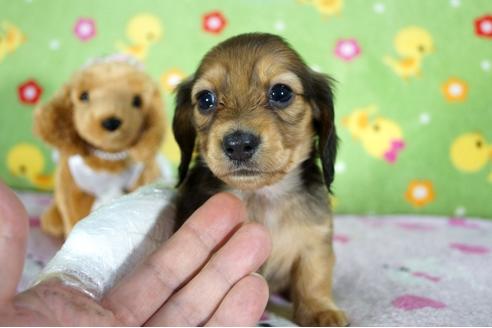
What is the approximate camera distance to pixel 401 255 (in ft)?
7.14

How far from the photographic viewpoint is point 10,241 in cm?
101

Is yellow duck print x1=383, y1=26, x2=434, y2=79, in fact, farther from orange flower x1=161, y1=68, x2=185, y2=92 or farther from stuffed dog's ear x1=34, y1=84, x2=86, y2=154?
stuffed dog's ear x1=34, y1=84, x2=86, y2=154

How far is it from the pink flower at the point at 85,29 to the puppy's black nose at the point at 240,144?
1.96m

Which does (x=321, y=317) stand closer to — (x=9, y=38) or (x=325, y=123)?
(x=325, y=123)

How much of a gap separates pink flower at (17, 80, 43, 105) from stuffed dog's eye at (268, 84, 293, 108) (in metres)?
1.94

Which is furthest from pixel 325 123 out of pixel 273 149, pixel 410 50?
pixel 410 50

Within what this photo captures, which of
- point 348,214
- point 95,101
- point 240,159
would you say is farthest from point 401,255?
point 95,101

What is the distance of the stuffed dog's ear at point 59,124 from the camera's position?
2115mm

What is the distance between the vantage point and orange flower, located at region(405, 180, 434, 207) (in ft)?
9.62

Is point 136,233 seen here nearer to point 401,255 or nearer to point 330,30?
point 401,255

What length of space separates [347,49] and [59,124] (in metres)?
1.54

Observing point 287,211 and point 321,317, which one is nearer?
point 321,317

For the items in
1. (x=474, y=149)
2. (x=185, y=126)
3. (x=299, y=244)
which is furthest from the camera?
(x=474, y=149)

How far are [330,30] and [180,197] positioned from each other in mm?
1622
